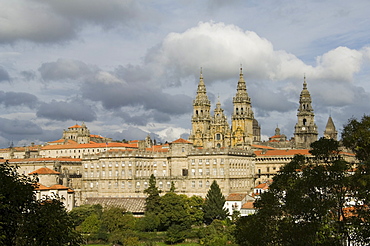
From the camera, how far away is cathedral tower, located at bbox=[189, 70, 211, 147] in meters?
151

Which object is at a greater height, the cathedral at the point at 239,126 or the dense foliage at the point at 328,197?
the cathedral at the point at 239,126

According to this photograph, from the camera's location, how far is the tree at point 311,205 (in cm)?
3541

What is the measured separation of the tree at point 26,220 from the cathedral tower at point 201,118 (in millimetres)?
114454

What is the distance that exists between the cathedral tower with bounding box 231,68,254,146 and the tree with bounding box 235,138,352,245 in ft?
330

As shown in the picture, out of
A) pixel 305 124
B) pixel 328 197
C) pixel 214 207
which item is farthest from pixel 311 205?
pixel 305 124

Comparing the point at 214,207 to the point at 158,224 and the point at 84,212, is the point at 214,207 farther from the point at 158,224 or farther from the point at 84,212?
the point at 84,212

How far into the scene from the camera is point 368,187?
3353 centimetres

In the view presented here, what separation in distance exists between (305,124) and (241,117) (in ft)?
52.3

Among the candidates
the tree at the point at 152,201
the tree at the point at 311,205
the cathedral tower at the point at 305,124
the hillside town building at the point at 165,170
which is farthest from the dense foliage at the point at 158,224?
the cathedral tower at the point at 305,124

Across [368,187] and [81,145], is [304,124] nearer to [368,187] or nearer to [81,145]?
[81,145]

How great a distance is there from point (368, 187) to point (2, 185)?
20351 millimetres

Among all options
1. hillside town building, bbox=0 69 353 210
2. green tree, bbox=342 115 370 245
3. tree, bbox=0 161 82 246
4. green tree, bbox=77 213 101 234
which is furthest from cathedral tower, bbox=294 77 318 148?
tree, bbox=0 161 82 246

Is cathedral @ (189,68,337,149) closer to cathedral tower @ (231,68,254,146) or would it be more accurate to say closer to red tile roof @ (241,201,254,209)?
cathedral tower @ (231,68,254,146)

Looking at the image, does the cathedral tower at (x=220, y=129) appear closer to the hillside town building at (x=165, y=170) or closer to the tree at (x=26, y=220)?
the hillside town building at (x=165, y=170)
